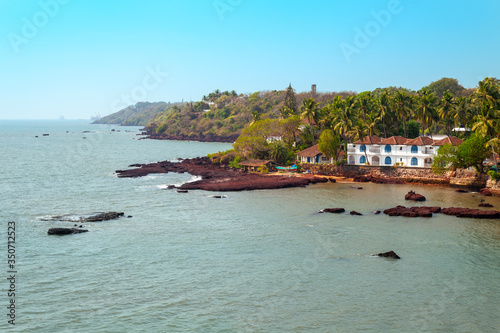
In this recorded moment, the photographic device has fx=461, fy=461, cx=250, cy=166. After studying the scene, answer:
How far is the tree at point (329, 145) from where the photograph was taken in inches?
3110

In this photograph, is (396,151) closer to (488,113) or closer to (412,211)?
(488,113)

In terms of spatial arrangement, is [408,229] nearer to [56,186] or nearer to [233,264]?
[233,264]

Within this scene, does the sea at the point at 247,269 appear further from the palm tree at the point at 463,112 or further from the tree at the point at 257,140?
the tree at the point at 257,140

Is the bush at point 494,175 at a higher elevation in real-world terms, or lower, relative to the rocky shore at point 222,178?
higher

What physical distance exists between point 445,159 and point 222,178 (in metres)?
34.0

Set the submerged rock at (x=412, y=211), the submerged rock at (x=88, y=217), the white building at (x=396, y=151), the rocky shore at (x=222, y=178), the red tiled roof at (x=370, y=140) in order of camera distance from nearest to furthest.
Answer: the submerged rock at (x=88, y=217), the submerged rock at (x=412, y=211), the rocky shore at (x=222, y=178), the white building at (x=396, y=151), the red tiled roof at (x=370, y=140)

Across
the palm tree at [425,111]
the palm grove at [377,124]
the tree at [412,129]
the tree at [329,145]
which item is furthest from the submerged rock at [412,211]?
the tree at [412,129]

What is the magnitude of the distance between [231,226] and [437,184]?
37904mm

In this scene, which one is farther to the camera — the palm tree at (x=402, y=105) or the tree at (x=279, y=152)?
the tree at (x=279, y=152)

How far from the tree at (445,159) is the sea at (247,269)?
10.5 meters

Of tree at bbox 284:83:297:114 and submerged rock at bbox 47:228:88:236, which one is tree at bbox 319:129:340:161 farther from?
submerged rock at bbox 47:228:88:236

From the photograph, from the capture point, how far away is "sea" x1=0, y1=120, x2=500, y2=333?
25156 mm

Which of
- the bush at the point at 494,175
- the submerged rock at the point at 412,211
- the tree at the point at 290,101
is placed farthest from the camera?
the tree at the point at 290,101

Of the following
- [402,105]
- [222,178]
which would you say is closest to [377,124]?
[402,105]
